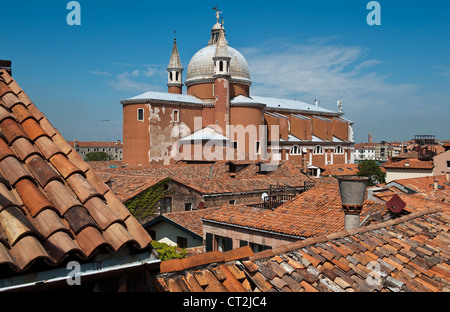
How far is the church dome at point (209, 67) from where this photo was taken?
4259 cm

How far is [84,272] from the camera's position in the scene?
199 cm

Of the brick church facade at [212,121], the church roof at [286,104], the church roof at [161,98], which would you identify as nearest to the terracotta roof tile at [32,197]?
the brick church facade at [212,121]

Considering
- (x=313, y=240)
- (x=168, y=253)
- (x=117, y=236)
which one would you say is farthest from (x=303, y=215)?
(x=117, y=236)

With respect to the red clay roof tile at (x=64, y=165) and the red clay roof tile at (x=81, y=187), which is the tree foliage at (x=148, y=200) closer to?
the red clay roof tile at (x=64, y=165)

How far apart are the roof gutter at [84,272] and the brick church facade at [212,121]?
30013 mm

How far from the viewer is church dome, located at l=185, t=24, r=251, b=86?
42.6 m

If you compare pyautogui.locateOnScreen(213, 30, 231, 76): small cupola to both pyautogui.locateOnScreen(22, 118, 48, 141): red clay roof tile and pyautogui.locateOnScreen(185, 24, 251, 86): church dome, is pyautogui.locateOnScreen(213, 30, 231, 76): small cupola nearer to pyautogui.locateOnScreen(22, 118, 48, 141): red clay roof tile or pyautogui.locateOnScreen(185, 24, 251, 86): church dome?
pyautogui.locateOnScreen(185, 24, 251, 86): church dome

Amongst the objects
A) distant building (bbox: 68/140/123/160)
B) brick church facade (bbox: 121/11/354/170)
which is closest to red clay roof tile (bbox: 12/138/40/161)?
brick church facade (bbox: 121/11/354/170)

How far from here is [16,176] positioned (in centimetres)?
220

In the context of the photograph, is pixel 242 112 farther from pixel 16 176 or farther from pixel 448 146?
pixel 16 176

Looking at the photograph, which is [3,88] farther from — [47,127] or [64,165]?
[64,165]
